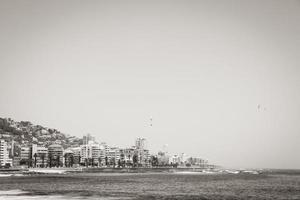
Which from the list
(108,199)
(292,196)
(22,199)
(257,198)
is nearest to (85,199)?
(108,199)

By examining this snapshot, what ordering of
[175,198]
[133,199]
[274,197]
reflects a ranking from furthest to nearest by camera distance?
[274,197]
[175,198]
[133,199]

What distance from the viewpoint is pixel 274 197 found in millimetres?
73250

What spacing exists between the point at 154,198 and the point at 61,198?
1304cm

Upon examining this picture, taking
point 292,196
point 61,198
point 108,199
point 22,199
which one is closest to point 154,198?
point 108,199

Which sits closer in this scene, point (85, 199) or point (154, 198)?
point (85, 199)

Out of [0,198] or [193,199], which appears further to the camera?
[193,199]

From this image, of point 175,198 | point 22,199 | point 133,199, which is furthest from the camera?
point 175,198

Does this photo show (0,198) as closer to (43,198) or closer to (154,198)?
(43,198)

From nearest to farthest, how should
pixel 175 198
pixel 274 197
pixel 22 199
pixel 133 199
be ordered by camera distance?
pixel 22 199, pixel 133 199, pixel 175 198, pixel 274 197

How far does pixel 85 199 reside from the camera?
202ft

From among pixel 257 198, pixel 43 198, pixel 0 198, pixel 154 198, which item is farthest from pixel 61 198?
pixel 257 198

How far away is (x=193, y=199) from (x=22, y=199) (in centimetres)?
2275

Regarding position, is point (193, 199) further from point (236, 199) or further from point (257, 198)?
point (257, 198)

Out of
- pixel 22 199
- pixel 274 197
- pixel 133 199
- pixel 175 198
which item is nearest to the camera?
pixel 22 199
